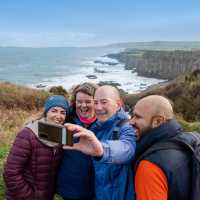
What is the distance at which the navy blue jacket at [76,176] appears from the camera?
346cm

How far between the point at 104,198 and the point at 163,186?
0.73 m

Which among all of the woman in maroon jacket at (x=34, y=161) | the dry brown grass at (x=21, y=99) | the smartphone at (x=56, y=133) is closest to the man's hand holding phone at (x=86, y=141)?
the smartphone at (x=56, y=133)

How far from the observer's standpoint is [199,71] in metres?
34.7

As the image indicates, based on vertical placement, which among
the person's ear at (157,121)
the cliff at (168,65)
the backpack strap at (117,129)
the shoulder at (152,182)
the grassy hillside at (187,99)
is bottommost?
the cliff at (168,65)

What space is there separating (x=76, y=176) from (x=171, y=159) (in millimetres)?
1367

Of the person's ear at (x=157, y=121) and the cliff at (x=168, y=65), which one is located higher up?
the person's ear at (x=157, y=121)

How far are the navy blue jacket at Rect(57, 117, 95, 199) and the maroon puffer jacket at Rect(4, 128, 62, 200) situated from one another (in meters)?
0.07

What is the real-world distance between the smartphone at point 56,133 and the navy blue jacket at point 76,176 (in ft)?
2.81

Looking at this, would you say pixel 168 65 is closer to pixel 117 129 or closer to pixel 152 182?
pixel 117 129

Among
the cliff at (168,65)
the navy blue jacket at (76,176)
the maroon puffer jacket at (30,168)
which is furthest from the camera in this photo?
the cliff at (168,65)

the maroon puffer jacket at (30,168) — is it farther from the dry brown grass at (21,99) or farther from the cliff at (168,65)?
the cliff at (168,65)

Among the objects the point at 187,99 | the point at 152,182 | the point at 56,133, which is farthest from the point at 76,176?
the point at 187,99

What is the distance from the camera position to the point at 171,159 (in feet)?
7.63

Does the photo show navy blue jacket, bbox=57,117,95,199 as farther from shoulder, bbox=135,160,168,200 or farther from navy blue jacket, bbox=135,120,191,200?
shoulder, bbox=135,160,168,200
